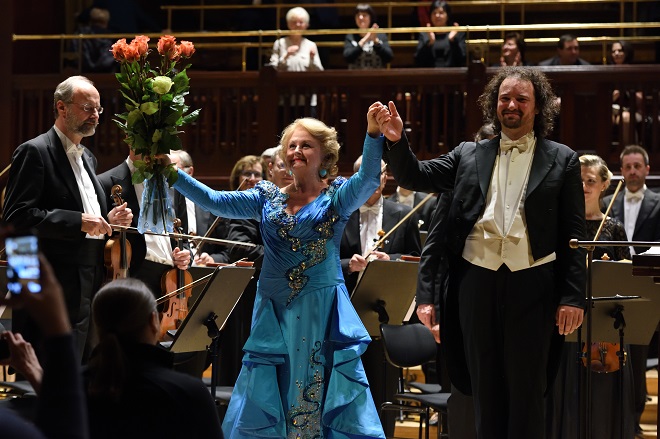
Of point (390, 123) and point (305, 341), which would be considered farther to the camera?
point (305, 341)

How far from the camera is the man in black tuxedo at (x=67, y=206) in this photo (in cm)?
395

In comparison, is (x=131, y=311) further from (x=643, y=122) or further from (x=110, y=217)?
(x=643, y=122)

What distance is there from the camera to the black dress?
14.3 feet

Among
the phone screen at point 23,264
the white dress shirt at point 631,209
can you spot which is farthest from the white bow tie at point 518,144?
the white dress shirt at point 631,209

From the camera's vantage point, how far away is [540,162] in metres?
3.38

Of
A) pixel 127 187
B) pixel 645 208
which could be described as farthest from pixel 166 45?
pixel 645 208

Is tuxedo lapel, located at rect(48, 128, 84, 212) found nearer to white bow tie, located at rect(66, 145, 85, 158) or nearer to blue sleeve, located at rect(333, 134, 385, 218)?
white bow tie, located at rect(66, 145, 85, 158)

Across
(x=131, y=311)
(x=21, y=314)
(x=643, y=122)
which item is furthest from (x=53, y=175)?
(x=643, y=122)

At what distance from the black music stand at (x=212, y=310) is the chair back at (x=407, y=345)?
0.77m

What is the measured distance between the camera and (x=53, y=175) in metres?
4.10

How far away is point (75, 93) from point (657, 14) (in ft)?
20.7

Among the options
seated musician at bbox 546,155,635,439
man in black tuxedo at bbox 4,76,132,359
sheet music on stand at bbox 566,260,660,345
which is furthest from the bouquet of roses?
seated musician at bbox 546,155,635,439

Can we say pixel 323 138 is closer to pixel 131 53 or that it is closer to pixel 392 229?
pixel 131 53

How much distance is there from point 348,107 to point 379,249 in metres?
2.90
